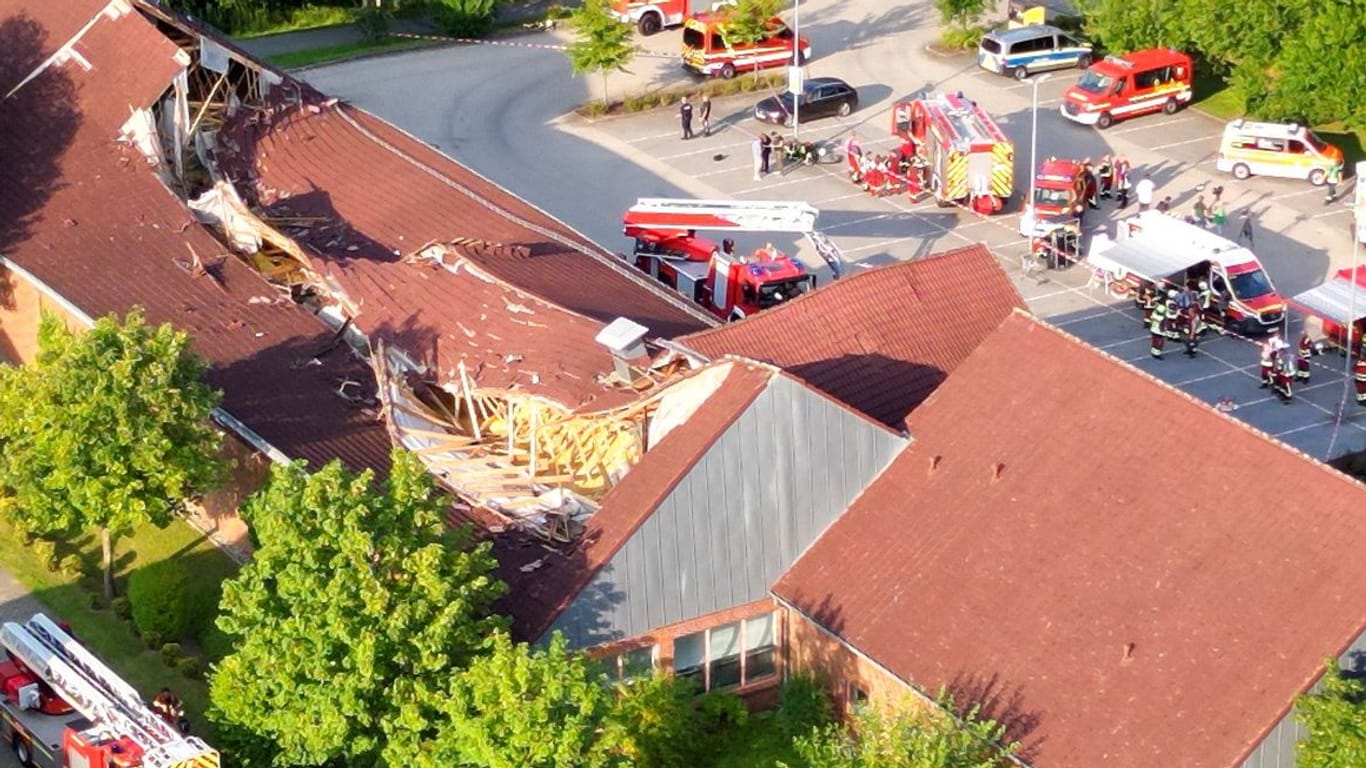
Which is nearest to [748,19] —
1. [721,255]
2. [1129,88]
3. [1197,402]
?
[1129,88]

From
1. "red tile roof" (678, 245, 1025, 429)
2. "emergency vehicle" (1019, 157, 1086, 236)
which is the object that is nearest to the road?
"emergency vehicle" (1019, 157, 1086, 236)

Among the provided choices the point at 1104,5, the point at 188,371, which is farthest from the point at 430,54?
the point at 188,371

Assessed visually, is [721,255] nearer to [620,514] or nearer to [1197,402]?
[620,514]

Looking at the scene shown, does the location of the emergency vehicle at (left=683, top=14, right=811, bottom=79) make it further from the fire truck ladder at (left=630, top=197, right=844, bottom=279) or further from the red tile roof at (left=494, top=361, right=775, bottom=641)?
the red tile roof at (left=494, top=361, right=775, bottom=641)

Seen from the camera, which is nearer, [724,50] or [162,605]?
[162,605]

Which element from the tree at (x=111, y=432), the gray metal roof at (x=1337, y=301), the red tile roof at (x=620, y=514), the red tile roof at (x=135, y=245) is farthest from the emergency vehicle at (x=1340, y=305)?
the tree at (x=111, y=432)

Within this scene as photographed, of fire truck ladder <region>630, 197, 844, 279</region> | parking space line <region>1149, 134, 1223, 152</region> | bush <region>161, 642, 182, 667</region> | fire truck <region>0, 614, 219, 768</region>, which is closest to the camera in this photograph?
fire truck <region>0, 614, 219, 768</region>

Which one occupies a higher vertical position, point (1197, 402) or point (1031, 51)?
point (1197, 402)
